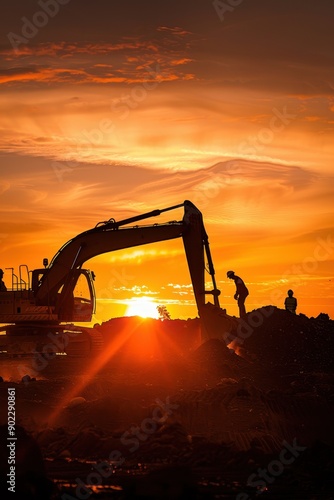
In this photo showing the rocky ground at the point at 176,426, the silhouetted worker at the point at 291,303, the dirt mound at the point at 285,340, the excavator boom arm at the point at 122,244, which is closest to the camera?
the rocky ground at the point at 176,426

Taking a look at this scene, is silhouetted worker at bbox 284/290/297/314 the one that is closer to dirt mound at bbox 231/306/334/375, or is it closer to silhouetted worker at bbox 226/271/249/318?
dirt mound at bbox 231/306/334/375

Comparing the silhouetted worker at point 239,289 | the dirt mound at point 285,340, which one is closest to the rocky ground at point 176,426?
the dirt mound at point 285,340

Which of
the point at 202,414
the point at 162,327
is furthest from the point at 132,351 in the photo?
the point at 202,414

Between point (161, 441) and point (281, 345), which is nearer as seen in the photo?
point (161, 441)

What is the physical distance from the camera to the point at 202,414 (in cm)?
2042

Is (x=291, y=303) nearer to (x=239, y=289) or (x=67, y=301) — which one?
(x=239, y=289)

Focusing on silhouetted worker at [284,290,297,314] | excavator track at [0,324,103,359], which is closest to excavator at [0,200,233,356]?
excavator track at [0,324,103,359]

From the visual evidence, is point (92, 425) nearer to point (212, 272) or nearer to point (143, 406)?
point (143, 406)

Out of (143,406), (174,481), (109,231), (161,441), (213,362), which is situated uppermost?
(109,231)

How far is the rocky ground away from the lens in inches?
568

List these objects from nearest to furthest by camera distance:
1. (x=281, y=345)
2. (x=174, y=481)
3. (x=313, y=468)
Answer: (x=174, y=481), (x=313, y=468), (x=281, y=345)

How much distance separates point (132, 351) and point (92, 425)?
1699 centimetres

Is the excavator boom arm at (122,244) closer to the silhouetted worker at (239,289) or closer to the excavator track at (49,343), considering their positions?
the excavator track at (49,343)

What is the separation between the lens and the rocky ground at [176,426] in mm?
14430
